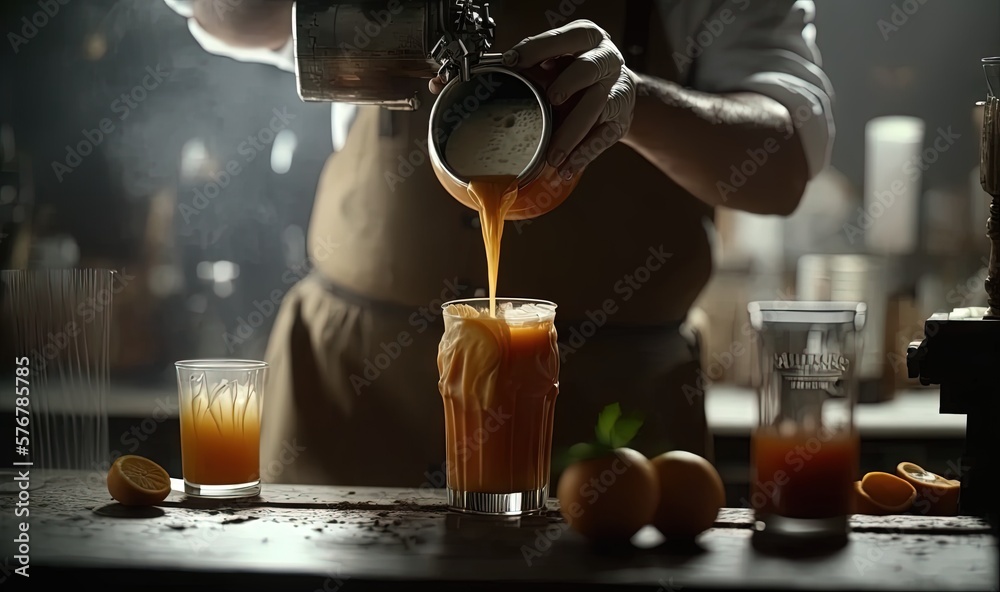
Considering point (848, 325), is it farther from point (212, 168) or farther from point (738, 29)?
point (212, 168)

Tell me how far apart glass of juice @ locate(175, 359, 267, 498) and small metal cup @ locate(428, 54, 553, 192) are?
0.35 m

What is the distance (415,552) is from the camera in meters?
1.00

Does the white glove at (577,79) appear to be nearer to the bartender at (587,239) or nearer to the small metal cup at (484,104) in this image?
the small metal cup at (484,104)

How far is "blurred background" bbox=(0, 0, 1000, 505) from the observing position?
2736 mm

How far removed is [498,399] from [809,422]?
331 mm

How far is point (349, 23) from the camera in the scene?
4.21 ft

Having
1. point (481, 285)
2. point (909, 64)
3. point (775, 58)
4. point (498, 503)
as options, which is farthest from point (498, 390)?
point (909, 64)

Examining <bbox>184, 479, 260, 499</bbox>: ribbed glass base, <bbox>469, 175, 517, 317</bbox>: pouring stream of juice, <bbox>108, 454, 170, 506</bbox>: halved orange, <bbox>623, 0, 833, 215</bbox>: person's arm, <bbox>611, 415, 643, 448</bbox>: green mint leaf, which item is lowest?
<bbox>184, 479, 260, 499</bbox>: ribbed glass base

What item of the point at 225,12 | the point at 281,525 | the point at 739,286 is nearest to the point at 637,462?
the point at 281,525

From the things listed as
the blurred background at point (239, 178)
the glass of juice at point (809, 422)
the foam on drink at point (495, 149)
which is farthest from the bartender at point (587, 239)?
the blurred background at point (239, 178)

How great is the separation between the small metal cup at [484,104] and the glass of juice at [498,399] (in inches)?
6.1

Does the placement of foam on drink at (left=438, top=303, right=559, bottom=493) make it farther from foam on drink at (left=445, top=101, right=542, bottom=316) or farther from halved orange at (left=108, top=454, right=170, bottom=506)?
halved orange at (left=108, top=454, right=170, bottom=506)

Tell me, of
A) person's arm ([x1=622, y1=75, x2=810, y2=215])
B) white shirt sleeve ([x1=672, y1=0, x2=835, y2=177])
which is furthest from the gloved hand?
white shirt sleeve ([x1=672, y1=0, x2=835, y2=177])

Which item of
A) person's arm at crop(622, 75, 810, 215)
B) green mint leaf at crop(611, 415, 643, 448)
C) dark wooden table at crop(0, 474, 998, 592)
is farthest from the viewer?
person's arm at crop(622, 75, 810, 215)
